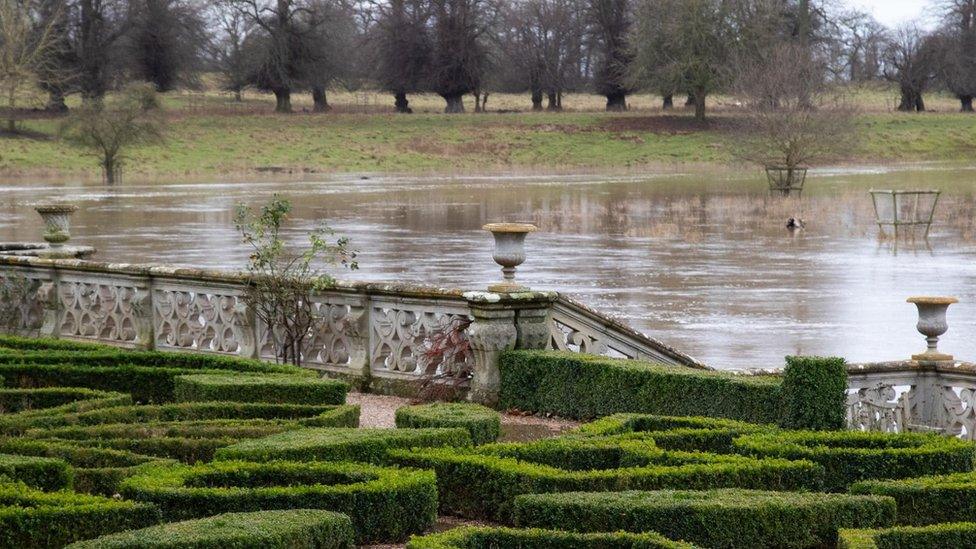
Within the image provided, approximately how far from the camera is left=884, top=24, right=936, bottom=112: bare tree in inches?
3418

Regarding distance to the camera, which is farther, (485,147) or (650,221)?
(485,147)

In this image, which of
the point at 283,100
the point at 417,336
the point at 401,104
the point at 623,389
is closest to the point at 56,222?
the point at 417,336

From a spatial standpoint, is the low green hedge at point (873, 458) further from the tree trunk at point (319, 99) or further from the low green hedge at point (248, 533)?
the tree trunk at point (319, 99)

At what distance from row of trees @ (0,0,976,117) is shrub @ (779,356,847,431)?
56548 mm

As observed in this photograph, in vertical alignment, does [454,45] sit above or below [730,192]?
above

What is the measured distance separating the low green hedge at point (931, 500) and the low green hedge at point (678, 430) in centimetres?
130

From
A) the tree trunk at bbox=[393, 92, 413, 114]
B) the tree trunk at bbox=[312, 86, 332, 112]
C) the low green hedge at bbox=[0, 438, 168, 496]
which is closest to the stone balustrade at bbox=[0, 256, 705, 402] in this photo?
the low green hedge at bbox=[0, 438, 168, 496]

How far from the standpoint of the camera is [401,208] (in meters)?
44.0

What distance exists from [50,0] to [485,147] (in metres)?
25.4

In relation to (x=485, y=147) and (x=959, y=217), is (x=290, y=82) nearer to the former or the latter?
(x=485, y=147)

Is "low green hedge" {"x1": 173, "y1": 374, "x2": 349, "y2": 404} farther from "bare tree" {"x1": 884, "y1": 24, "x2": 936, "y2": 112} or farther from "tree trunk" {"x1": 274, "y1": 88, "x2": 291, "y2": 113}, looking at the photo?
"bare tree" {"x1": 884, "y1": 24, "x2": 936, "y2": 112}

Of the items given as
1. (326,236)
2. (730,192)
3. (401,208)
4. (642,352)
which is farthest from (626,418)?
(730,192)

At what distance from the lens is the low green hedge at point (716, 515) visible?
277 inches

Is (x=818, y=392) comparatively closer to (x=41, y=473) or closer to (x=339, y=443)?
(x=339, y=443)
